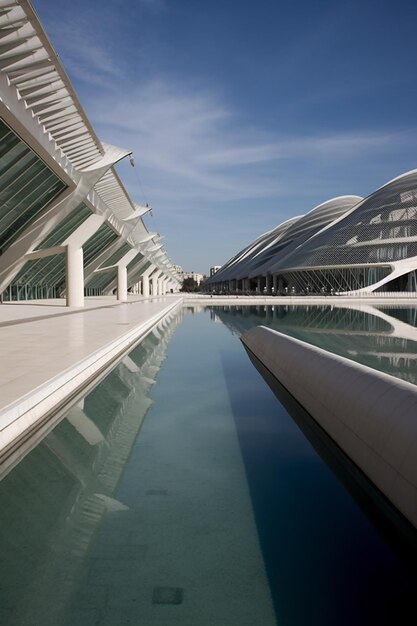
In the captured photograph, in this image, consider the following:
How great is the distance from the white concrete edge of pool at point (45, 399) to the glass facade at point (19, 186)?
722 cm

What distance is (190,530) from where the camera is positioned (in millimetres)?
3973

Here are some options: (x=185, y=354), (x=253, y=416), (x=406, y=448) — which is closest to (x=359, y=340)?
(x=185, y=354)

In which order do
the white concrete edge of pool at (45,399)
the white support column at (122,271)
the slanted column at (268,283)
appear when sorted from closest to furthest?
the white concrete edge of pool at (45,399) → the white support column at (122,271) → the slanted column at (268,283)

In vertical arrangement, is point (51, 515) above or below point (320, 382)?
below

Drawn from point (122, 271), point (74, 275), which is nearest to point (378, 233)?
point (122, 271)

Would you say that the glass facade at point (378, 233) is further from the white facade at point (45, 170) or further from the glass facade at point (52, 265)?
the glass facade at point (52, 265)

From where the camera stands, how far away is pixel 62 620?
113 inches

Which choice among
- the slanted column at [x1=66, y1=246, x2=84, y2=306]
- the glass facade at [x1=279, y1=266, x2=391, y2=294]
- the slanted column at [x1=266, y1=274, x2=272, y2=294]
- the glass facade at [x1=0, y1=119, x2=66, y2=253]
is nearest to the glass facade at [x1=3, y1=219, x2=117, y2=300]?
the slanted column at [x1=66, y1=246, x2=84, y2=306]

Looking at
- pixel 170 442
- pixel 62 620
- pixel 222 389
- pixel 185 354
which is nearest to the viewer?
pixel 62 620

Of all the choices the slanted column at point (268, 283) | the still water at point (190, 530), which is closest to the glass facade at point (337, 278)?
the slanted column at point (268, 283)

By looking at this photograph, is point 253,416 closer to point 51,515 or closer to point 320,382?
point 320,382

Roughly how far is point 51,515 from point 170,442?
7.21 ft

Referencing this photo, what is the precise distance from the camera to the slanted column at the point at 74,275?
83.1 feet

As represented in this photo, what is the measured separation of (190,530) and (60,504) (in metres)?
1.23
